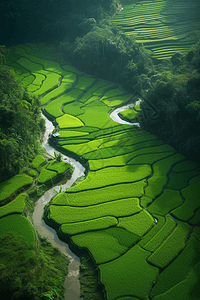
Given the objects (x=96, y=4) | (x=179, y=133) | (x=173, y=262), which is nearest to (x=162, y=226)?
(x=173, y=262)

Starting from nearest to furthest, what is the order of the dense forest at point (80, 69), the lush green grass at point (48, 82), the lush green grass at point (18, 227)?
the dense forest at point (80, 69) → the lush green grass at point (18, 227) → the lush green grass at point (48, 82)

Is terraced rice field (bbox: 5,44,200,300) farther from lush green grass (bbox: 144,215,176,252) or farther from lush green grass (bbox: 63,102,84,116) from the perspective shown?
lush green grass (bbox: 63,102,84,116)

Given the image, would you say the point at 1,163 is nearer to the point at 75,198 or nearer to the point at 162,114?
the point at 75,198

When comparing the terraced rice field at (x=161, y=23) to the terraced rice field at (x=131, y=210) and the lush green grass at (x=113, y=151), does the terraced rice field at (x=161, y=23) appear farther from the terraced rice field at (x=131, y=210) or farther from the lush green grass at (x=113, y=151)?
the terraced rice field at (x=131, y=210)

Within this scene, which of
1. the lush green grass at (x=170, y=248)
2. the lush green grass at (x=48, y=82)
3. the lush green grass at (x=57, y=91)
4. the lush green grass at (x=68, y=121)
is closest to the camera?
the lush green grass at (x=170, y=248)

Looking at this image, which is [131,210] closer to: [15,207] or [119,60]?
[15,207]

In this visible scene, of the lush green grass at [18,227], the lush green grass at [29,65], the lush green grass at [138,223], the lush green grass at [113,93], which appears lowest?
A: the lush green grass at [138,223]

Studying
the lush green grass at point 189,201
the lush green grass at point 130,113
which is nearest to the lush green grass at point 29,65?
the lush green grass at point 130,113
